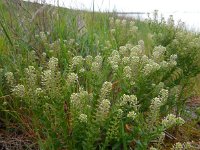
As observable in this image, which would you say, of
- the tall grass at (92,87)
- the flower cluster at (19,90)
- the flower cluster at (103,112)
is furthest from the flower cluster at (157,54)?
the flower cluster at (19,90)

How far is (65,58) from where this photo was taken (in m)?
2.59

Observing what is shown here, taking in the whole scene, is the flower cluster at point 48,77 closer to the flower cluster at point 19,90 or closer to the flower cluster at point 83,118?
the flower cluster at point 19,90

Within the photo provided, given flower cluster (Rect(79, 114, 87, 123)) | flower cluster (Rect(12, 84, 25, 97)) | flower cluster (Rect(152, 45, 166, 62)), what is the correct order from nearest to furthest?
flower cluster (Rect(79, 114, 87, 123))
flower cluster (Rect(12, 84, 25, 97))
flower cluster (Rect(152, 45, 166, 62))

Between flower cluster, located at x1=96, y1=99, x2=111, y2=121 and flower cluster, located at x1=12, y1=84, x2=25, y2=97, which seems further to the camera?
flower cluster, located at x1=12, y1=84, x2=25, y2=97

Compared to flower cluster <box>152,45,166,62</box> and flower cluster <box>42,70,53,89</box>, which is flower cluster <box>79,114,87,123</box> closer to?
flower cluster <box>42,70,53,89</box>

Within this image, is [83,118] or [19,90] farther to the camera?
[19,90]

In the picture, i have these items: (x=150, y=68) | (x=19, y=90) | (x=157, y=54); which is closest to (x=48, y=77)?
(x=19, y=90)

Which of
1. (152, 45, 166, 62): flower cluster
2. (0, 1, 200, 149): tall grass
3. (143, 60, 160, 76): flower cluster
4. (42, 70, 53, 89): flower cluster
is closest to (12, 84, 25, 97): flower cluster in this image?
(0, 1, 200, 149): tall grass

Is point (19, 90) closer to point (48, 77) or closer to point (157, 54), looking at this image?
point (48, 77)

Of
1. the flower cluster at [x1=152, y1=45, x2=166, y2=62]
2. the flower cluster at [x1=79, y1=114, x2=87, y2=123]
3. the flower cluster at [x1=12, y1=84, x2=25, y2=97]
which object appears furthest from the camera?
the flower cluster at [x1=152, y1=45, x2=166, y2=62]

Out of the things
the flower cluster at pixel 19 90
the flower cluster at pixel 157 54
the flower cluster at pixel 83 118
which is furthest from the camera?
the flower cluster at pixel 157 54

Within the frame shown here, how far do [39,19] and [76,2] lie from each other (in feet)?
3.82

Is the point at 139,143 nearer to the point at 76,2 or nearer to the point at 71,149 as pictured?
the point at 71,149

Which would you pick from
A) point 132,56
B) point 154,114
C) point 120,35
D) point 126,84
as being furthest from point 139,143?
point 120,35
